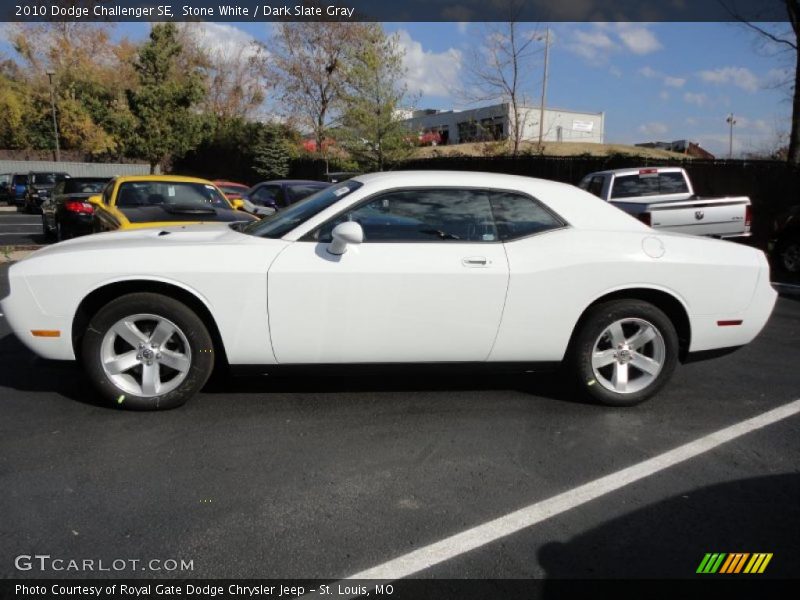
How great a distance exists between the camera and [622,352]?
436 cm

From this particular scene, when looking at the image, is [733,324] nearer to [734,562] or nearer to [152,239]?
[734,562]

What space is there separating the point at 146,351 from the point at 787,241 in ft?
33.8

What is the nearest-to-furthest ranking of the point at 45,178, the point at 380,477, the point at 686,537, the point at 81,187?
1. the point at 686,537
2. the point at 380,477
3. the point at 81,187
4. the point at 45,178

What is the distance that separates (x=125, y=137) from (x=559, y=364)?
124 ft

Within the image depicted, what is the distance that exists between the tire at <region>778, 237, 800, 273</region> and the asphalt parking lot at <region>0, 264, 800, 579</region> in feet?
21.6

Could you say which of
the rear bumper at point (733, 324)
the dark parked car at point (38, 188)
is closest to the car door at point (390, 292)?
the rear bumper at point (733, 324)

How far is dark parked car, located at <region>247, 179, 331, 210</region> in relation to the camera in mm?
12055

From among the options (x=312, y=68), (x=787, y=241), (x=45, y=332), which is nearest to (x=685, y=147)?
(x=312, y=68)

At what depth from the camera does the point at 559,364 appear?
4344 mm

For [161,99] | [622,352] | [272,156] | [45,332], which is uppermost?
[161,99]

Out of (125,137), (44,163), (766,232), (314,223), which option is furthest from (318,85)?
(314,223)

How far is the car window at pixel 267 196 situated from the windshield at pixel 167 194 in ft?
10.7

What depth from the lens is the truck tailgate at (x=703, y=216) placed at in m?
10.2

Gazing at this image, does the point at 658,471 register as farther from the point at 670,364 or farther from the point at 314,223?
the point at 314,223
